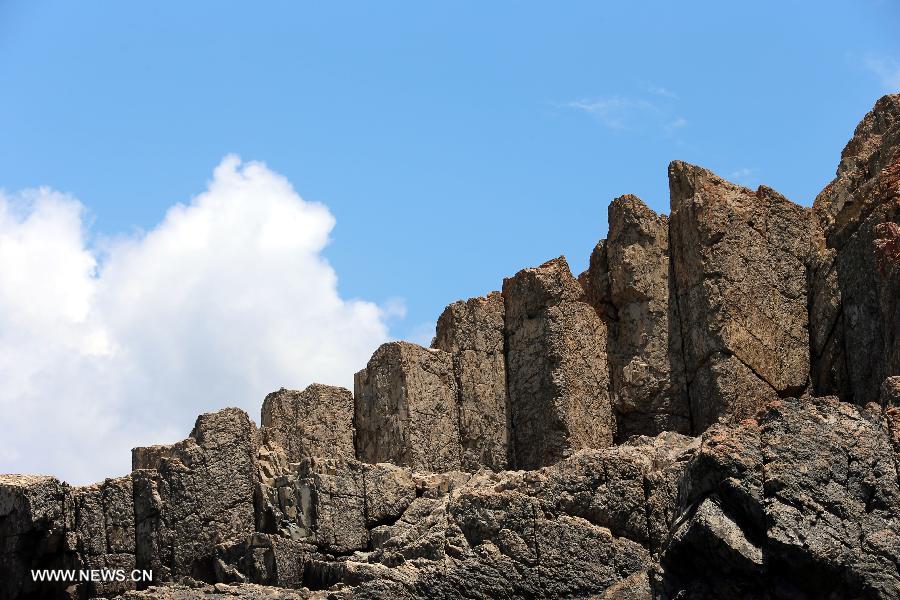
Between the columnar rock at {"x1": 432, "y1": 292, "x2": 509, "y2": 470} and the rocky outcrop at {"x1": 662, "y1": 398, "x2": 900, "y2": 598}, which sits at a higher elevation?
the columnar rock at {"x1": 432, "y1": 292, "x2": 509, "y2": 470}

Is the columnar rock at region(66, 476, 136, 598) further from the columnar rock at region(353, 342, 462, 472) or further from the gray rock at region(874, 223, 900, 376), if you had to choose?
the gray rock at region(874, 223, 900, 376)

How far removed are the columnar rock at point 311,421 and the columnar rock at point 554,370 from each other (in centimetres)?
396

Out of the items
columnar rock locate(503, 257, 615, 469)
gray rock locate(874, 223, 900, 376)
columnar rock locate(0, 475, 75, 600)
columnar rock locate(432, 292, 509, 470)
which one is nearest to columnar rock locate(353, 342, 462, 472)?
columnar rock locate(432, 292, 509, 470)

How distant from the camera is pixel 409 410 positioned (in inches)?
2317

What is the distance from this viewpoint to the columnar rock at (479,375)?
2322 inches

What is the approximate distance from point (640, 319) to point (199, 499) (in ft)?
35.6

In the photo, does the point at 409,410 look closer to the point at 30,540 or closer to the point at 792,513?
the point at 30,540

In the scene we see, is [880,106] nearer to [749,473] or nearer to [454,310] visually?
[454,310]

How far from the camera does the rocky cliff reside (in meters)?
53.3

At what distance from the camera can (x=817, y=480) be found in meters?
47.0

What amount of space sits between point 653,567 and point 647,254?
1122 centimetres

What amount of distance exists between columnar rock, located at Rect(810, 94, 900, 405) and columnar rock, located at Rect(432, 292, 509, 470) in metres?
7.32

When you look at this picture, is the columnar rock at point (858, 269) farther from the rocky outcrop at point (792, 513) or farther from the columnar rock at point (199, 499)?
the columnar rock at point (199, 499)

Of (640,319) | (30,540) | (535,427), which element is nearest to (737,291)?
(640,319)
